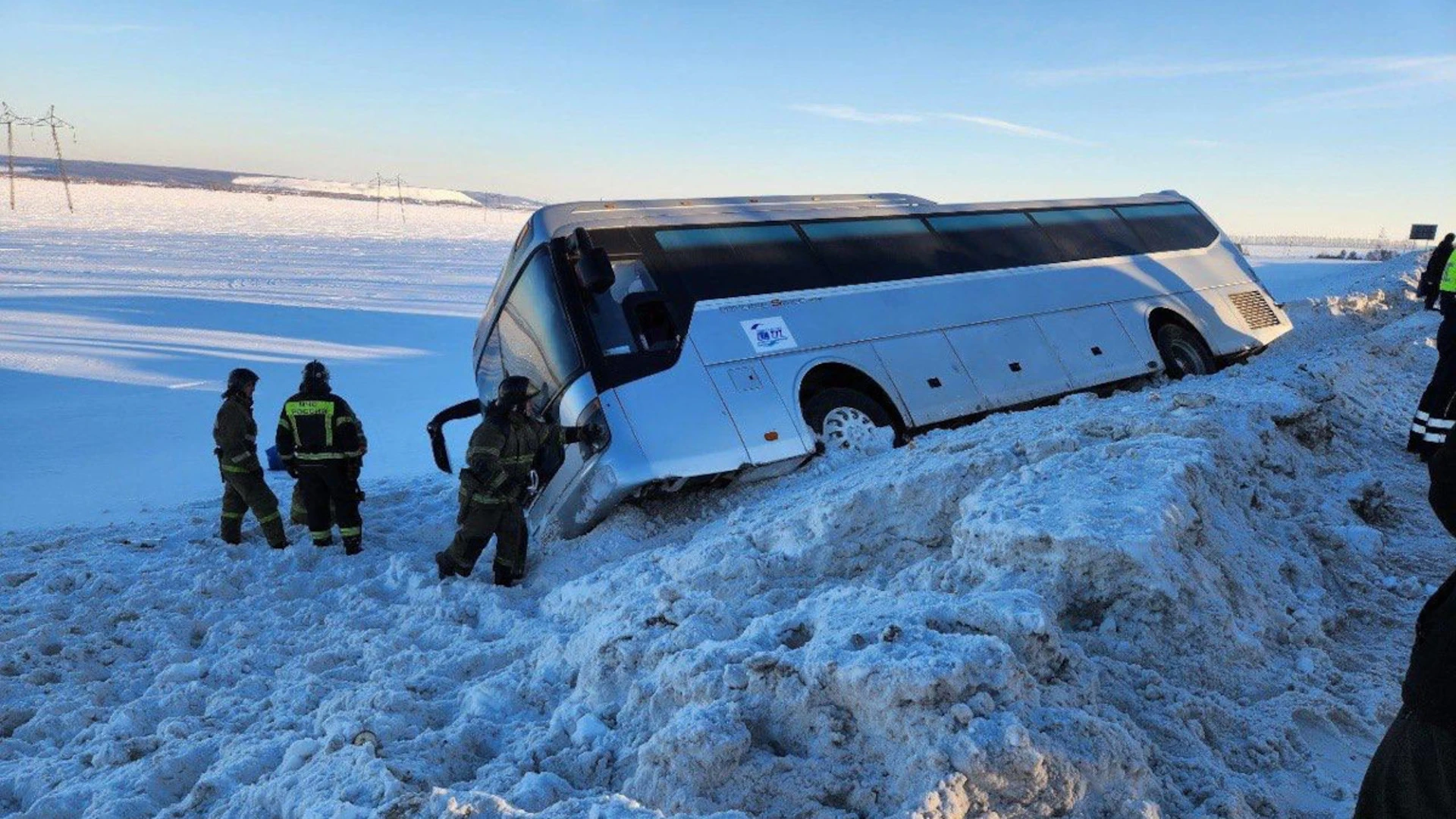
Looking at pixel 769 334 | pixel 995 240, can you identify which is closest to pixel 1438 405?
pixel 995 240

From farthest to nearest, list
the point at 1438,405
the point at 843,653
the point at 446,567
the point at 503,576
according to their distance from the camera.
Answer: the point at 1438,405 < the point at 446,567 < the point at 503,576 < the point at 843,653

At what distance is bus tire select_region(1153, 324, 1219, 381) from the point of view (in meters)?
10.7

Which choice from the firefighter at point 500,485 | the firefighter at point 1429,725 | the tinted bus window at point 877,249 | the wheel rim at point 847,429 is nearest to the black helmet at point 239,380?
the firefighter at point 500,485

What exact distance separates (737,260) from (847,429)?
164cm

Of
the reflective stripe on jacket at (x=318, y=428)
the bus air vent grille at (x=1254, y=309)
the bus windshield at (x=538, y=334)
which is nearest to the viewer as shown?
the bus windshield at (x=538, y=334)

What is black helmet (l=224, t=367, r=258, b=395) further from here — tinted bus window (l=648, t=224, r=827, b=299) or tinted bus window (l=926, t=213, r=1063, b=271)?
tinted bus window (l=926, t=213, r=1063, b=271)

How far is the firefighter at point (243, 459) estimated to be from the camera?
25.6 ft

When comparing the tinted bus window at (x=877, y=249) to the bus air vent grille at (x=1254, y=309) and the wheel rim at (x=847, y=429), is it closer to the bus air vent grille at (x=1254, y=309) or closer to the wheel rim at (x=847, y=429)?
the wheel rim at (x=847, y=429)

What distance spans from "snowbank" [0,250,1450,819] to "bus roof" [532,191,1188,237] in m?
2.44

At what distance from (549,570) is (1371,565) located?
4.82 m

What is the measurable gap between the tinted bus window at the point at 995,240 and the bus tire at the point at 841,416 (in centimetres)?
217

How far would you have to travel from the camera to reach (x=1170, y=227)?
1200 cm

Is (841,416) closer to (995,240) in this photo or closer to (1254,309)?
(995,240)

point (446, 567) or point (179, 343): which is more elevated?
point (179, 343)
